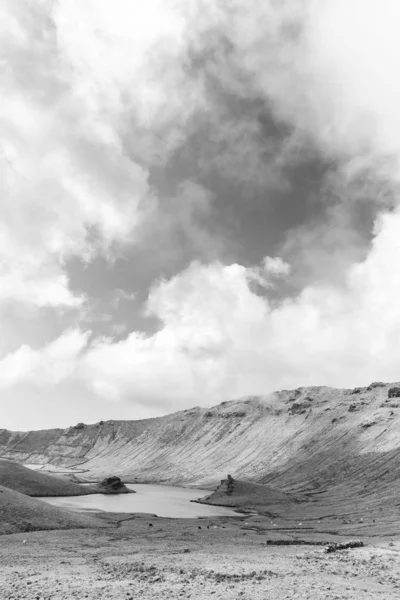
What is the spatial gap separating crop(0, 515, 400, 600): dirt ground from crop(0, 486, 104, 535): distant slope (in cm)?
784

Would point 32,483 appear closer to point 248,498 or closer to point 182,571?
point 248,498

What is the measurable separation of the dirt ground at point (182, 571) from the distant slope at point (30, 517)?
7.84m

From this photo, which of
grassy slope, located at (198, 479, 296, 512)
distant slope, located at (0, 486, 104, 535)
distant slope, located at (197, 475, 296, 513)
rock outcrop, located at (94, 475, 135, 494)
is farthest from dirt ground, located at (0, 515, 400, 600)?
rock outcrop, located at (94, 475, 135, 494)

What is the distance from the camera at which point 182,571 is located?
32969mm

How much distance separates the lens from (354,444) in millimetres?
190875

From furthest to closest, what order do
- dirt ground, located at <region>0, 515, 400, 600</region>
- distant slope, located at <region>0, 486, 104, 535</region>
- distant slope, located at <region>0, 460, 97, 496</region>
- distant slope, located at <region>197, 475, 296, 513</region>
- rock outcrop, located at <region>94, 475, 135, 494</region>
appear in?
rock outcrop, located at <region>94, 475, 135, 494</region>
distant slope, located at <region>197, 475, 296, 513</region>
distant slope, located at <region>0, 460, 97, 496</region>
distant slope, located at <region>0, 486, 104, 535</region>
dirt ground, located at <region>0, 515, 400, 600</region>

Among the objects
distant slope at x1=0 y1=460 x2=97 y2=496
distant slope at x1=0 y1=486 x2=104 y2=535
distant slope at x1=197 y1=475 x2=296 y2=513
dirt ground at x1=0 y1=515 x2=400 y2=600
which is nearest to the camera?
dirt ground at x1=0 y1=515 x2=400 y2=600

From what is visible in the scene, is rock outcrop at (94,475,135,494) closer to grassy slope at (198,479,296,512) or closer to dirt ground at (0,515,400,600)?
grassy slope at (198,479,296,512)

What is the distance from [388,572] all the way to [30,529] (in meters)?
50.4

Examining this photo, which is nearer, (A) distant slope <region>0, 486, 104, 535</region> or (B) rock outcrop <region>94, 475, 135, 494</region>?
(A) distant slope <region>0, 486, 104, 535</region>

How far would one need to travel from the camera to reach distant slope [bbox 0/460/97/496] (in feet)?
424

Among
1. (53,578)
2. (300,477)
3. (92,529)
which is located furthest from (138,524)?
(300,477)

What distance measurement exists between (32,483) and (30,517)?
76.9 m

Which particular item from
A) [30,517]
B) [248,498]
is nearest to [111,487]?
[248,498]
